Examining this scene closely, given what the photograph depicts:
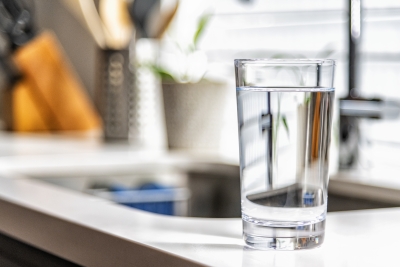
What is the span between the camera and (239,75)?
0.54m

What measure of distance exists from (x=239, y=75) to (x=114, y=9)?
4.48ft

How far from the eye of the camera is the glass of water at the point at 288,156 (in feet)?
1.63

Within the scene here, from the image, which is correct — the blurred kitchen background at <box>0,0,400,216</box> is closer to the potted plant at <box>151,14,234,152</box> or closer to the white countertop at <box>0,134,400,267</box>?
the potted plant at <box>151,14,234,152</box>

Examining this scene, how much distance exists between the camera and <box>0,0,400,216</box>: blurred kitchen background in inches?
52.6

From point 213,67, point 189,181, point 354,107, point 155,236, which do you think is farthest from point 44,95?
point 155,236

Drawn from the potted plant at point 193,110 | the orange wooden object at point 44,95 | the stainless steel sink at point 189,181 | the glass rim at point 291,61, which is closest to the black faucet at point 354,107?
the stainless steel sink at point 189,181

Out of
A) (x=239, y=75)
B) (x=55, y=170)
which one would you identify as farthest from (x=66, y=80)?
(x=239, y=75)

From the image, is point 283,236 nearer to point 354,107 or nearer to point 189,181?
point 354,107

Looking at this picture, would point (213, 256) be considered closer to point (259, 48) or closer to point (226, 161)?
point (226, 161)

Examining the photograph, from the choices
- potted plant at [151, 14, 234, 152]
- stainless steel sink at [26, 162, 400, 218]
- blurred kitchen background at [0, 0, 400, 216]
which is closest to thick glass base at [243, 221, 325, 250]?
blurred kitchen background at [0, 0, 400, 216]

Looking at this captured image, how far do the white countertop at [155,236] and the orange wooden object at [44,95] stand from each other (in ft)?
3.92

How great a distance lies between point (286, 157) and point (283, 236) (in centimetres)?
6

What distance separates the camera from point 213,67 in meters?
2.02

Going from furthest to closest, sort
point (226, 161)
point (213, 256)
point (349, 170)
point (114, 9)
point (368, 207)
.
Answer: point (114, 9) < point (226, 161) < point (349, 170) < point (368, 207) < point (213, 256)
